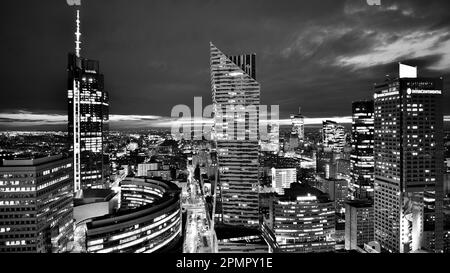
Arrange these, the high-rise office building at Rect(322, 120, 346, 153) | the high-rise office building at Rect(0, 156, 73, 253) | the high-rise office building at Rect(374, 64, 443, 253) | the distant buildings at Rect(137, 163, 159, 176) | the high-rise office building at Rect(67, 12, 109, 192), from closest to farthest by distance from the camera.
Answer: the high-rise office building at Rect(0, 156, 73, 253) < the high-rise office building at Rect(374, 64, 443, 253) < the high-rise office building at Rect(67, 12, 109, 192) < the distant buildings at Rect(137, 163, 159, 176) < the high-rise office building at Rect(322, 120, 346, 153)

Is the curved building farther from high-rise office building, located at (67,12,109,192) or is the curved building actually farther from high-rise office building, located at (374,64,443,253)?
high-rise office building, located at (67,12,109,192)

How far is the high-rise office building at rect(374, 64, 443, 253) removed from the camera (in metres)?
12.1

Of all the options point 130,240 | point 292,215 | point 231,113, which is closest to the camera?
point 130,240

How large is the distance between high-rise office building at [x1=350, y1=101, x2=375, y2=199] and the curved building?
13762 millimetres

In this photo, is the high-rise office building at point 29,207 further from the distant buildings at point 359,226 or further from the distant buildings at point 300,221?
the distant buildings at point 359,226

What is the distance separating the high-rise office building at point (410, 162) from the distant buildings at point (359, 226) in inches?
19.2

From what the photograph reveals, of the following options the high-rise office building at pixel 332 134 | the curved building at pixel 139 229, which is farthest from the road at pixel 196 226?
the high-rise office building at pixel 332 134

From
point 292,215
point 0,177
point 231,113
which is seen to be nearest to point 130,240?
point 0,177

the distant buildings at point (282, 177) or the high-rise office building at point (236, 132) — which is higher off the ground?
the high-rise office building at point (236, 132)

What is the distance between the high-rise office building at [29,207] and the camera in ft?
25.8

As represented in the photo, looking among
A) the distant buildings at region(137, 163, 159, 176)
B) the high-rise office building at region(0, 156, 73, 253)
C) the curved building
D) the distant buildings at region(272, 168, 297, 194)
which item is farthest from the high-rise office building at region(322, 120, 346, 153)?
the high-rise office building at region(0, 156, 73, 253)
